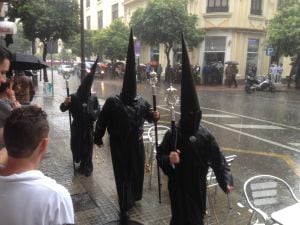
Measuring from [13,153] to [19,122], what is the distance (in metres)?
0.15

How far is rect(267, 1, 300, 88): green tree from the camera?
20834 mm

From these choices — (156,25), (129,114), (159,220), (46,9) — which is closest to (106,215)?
(159,220)

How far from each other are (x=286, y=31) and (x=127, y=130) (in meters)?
19.2

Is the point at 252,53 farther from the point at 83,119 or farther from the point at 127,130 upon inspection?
the point at 127,130

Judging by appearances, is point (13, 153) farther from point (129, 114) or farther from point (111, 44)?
point (111, 44)

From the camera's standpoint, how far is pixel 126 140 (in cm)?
437

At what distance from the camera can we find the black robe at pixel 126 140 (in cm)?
437

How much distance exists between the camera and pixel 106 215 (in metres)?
4.58

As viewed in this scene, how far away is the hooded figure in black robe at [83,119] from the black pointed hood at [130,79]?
1.51 metres

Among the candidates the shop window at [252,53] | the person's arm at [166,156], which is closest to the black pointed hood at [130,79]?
the person's arm at [166,156]

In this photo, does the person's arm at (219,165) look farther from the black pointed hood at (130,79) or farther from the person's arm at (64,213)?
the person's arm at (64,213)

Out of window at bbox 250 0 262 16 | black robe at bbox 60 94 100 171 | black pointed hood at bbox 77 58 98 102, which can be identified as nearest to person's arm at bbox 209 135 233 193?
Result: black pointed hood at bbox 77 58 98 102

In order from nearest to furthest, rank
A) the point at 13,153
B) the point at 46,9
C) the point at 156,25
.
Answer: the point at 13,153, the point at 46,9, the point at 156,25

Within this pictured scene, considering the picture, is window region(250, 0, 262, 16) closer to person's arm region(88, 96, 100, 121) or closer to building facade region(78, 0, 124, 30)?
building facade region(78, 0, 124, 30)
